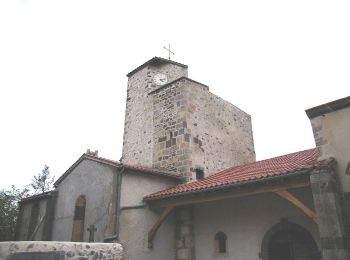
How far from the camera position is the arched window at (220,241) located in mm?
8422

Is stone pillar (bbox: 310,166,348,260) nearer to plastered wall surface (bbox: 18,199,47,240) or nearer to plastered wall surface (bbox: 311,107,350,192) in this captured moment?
plastered wall surface (bbox: 311,107,350,192)

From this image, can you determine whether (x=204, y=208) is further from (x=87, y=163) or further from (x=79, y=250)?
(x=79, y=250)

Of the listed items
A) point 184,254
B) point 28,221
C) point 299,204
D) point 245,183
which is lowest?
point 184,254

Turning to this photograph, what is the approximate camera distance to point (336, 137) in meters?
6.45

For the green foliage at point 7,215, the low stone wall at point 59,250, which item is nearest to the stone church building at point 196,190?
the low stone wall at point 59,250

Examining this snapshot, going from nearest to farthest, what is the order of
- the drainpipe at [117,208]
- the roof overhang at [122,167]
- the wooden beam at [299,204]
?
the wooden beam at [299,204] → the drainpipe at [117,208] → the roof overhang at [122,167]

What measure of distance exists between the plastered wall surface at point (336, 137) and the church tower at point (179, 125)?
181 inches

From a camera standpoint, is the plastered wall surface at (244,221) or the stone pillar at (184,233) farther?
the stone pillar at (184,233)

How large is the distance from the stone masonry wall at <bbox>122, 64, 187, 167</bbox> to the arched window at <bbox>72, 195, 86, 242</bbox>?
117 inches

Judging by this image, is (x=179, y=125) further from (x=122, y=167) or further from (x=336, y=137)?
(x=336, y=137)

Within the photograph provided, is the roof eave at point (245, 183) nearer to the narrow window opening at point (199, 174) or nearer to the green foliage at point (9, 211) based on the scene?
the narrow window opening at point (199, 174)

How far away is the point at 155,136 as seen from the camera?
465 inches

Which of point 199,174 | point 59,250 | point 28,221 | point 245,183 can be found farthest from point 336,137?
point 28,221

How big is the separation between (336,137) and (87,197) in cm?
710
